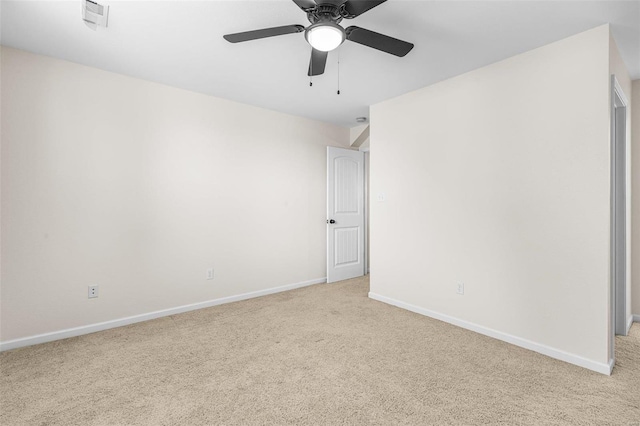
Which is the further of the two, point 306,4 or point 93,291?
point 93,291

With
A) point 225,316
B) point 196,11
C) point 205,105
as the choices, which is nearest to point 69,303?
point 225,316

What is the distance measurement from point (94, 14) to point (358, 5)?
5.85ft

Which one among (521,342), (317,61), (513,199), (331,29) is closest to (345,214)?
(513,199)

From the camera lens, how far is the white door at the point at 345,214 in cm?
472

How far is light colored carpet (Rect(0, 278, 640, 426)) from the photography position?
5.75ft

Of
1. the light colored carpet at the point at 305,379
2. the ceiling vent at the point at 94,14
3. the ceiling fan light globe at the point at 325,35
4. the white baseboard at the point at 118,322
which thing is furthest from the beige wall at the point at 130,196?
the ceiling fan light globe at the point at 325,35

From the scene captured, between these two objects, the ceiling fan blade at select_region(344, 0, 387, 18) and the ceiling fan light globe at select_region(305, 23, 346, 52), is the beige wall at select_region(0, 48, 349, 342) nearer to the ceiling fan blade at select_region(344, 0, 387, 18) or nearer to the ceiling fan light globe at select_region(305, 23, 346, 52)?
the ceiling fan light globe at select_region(305, 23, 346, 52)

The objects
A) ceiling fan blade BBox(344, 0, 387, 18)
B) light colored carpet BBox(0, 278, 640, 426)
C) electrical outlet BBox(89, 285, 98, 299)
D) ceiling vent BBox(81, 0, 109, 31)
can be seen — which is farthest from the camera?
electrical outlet BBox(89, 285, 98, 299)

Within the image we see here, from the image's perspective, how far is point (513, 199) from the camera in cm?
266

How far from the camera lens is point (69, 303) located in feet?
9.23

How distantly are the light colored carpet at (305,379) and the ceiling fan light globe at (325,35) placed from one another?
2.12 metres

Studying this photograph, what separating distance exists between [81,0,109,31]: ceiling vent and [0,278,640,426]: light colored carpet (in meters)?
2.44

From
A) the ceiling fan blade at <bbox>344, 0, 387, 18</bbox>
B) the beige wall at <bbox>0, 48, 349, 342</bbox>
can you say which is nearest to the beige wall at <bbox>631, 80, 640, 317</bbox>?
the ceiling fan blade at <bbox>344, 0, 387, 18</bbox>

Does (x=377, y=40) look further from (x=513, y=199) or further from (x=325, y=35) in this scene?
(x=513, y=199)
